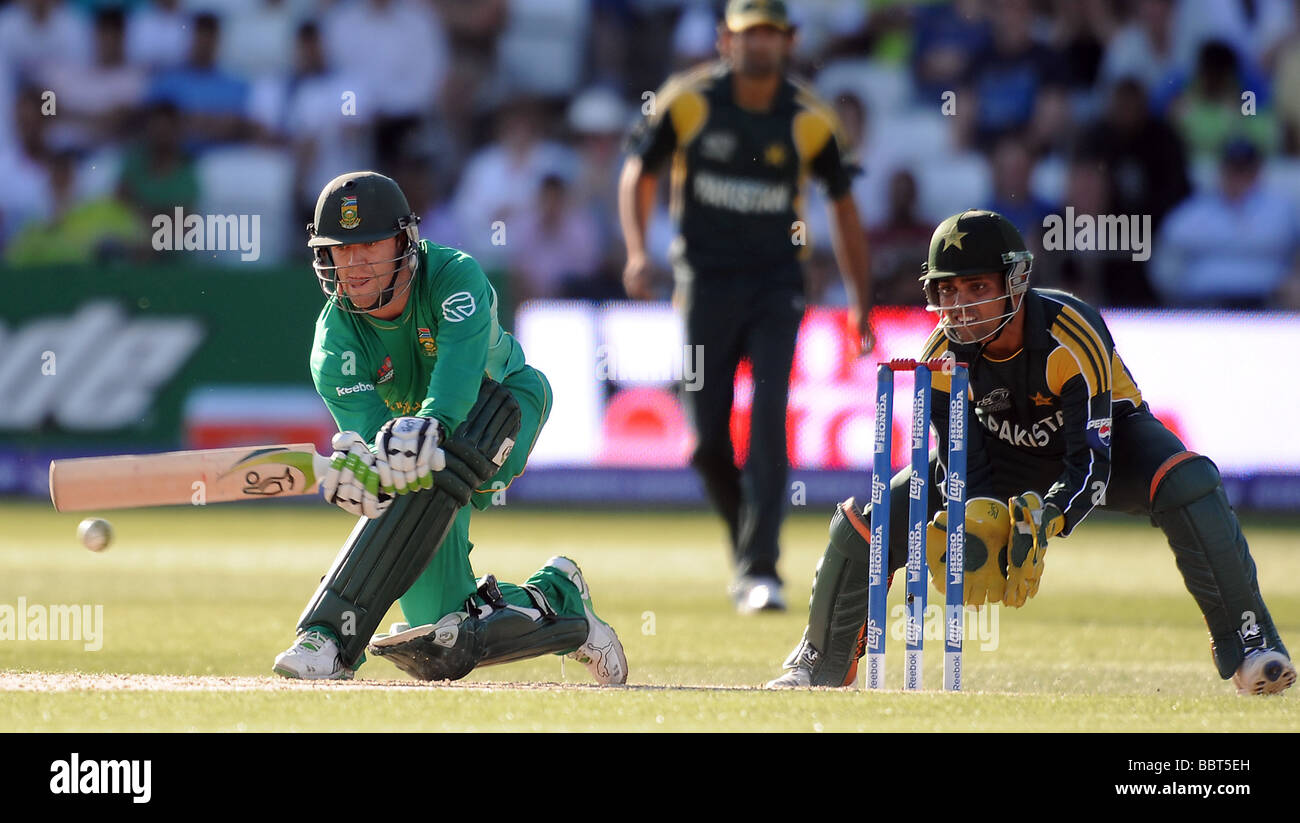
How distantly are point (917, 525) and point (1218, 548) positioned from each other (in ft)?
2.86

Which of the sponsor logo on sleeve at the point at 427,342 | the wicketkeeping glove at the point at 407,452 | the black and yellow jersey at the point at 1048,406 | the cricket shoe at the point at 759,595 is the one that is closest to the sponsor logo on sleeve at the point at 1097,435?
the black and yellow jersey at the point at 1048,406

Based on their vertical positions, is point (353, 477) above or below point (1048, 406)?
below

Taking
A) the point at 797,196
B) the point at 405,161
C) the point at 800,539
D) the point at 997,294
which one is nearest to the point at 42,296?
the point at 405,161

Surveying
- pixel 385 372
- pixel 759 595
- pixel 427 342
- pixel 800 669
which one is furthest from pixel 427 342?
pixel 759 595

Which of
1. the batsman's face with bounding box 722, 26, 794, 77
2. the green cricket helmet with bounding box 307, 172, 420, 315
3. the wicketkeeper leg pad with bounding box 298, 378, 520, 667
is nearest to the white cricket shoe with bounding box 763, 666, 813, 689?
the wicketkeeper leg pad with bounding box 298, 378, 520, 667

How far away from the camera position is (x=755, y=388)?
787 cm

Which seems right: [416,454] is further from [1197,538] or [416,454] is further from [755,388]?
[755,388]

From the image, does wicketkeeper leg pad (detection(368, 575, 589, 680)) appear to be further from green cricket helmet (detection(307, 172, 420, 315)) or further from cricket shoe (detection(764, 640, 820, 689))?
green cricket helmet (detection(307, 172, 420, 315))

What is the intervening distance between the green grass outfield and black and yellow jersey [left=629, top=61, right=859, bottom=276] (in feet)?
5.04

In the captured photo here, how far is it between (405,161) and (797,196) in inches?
254

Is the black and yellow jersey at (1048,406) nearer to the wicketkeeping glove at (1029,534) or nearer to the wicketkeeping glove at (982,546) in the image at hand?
the wicketkeeping glove at (1029,534)

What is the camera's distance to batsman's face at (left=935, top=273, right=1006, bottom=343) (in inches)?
207

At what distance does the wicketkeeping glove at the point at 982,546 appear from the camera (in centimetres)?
518
